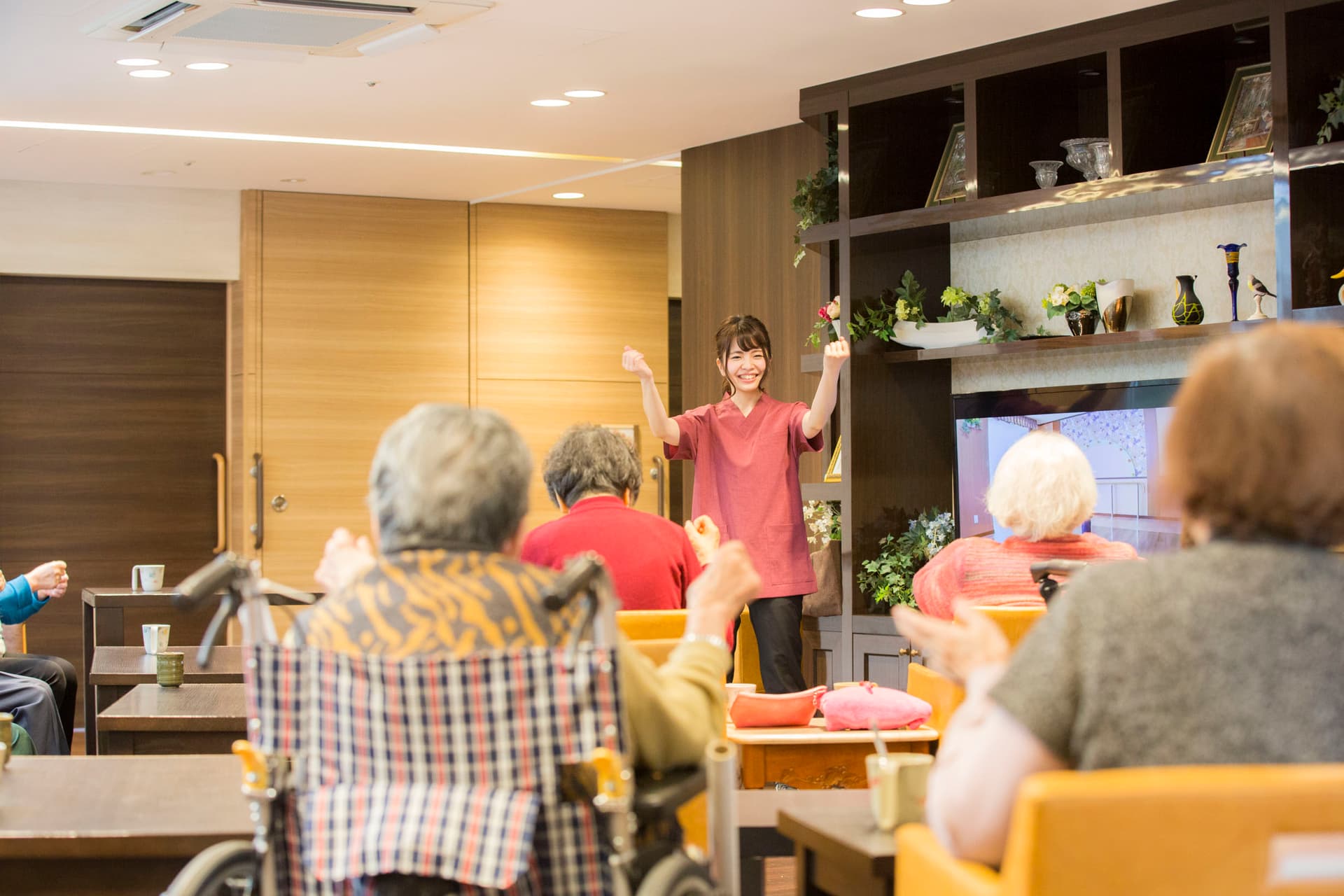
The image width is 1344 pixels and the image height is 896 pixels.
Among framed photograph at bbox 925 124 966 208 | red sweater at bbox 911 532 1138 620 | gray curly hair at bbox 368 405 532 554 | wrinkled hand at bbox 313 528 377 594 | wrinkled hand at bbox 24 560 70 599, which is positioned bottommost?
wrinkled hand at bbox 24 560 70 599

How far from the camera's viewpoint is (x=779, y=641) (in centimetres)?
503

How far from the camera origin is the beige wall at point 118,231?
7.39 metres

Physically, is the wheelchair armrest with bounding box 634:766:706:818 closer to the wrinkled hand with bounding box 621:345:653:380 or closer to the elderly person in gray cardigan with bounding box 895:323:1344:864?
the elderly person in gray cardigan with bounding box 895:323:1344:864

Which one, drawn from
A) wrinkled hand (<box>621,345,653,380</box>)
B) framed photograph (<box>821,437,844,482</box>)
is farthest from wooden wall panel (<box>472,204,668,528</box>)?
wrinkled hand (<box>621,345,653,380</box>)

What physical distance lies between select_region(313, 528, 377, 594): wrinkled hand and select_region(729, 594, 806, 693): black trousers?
3.04 meters

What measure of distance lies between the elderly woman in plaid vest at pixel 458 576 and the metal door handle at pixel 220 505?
20.6 feet

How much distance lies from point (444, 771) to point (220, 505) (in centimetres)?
650

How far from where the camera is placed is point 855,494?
5375mm

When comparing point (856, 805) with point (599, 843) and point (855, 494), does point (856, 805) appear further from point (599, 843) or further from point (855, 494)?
point (855, 494)

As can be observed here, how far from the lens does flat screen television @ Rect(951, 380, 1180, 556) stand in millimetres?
4949

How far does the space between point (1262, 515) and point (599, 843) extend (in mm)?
758

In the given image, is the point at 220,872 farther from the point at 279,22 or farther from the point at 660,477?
the point at 660,477

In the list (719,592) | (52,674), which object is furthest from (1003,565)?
(52,674)

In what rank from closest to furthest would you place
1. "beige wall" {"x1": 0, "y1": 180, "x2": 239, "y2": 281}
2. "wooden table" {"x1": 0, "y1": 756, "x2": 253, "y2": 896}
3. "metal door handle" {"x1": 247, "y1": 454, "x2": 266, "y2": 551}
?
"wooden table" {"x1": 0, "y1": 756, "x2": 253, "y2": 896} < "beige wall" {"x1": 0, "y1": 180, "x2": 239, "y2": 281} < "metal door handle" {"x1": 247, "y1": 454, "x2": 266, "y2": 551}
